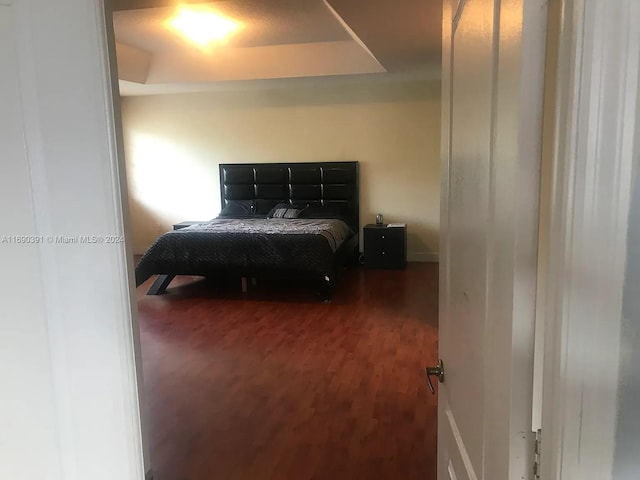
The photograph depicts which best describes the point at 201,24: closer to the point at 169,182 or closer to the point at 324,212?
the point at 324,212

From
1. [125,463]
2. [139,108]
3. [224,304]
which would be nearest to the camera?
[125,463]

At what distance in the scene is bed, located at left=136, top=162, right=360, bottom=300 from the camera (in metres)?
4.86

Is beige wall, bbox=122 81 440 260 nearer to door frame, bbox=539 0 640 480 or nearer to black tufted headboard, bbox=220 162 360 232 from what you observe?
black tufted headboard, bbox=220 162 360 232

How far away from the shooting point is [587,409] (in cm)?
62

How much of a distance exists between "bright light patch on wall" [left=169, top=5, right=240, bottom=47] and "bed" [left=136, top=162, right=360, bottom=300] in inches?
74.9

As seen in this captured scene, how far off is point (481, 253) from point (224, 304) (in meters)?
4.27

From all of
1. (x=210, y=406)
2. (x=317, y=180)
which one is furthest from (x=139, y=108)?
(x=210, y=406)

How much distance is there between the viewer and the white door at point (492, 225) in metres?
0.65

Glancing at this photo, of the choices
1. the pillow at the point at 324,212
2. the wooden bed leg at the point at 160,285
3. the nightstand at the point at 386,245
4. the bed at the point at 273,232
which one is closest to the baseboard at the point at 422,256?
the nightstand at the point at 386,245

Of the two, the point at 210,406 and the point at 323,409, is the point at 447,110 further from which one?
the point at 210,406

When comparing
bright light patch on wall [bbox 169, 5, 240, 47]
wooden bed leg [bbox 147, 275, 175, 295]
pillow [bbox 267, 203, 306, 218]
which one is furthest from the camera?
pillow [bbox 267, 203, 306, 218]

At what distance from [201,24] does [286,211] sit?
2.60 meters

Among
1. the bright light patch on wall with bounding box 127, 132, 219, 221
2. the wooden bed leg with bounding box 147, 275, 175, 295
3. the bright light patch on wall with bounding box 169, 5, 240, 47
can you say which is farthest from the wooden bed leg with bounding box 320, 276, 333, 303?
the bright light patch on wall with bounding box 127, 132, 219, 221

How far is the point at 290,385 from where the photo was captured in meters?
3.15
